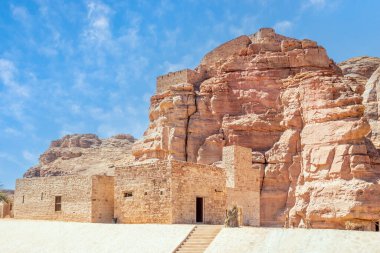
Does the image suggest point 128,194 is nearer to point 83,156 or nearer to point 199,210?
point 199,210

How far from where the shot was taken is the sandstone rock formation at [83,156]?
53219mm

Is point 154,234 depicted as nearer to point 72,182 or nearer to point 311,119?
point 72,182

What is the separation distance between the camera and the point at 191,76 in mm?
48344

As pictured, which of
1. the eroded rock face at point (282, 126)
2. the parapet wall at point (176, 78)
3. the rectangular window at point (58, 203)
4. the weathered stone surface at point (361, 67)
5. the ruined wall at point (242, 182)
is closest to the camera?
the rectangular window at point (58, 203)

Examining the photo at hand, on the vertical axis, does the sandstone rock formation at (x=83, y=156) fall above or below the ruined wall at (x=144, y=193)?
above

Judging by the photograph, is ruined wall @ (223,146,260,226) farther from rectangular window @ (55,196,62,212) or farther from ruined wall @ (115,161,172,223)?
rectangular window @ (55,196,62,212)

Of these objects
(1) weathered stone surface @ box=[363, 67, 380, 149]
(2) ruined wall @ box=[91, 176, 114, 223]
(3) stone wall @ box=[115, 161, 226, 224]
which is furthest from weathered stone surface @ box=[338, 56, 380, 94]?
(2) ruined wall @ box=[91, 176, 114, 223]

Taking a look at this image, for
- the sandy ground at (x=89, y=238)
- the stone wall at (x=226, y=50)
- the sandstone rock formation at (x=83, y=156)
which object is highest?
the stone wall at (x=226, y=50)

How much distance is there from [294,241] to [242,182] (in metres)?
11.9

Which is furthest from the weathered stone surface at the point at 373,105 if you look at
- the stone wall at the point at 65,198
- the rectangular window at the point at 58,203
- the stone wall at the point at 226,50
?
the rectangular window at the point at 58,203

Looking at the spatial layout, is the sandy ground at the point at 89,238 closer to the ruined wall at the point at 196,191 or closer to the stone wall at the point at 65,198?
the stone wall at the point at 65,198

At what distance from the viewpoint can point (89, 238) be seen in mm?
21656

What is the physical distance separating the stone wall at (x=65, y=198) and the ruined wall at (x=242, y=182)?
652cm

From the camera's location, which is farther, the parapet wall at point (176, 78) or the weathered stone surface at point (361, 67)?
the weathered stone surface at point (361, 67)
